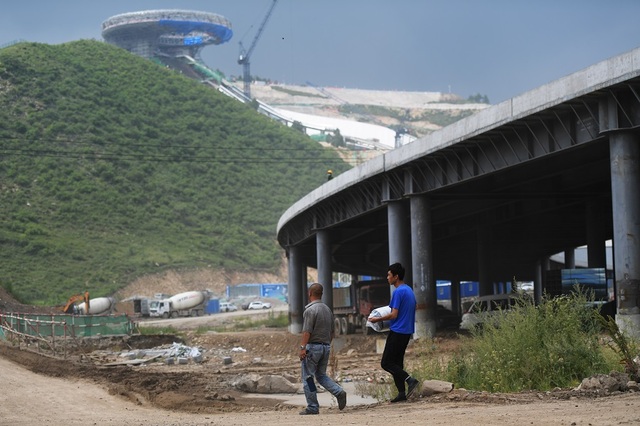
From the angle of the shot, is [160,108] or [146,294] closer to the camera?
[146,294]

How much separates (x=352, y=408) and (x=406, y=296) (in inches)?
94.2

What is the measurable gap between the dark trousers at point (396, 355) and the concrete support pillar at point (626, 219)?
14657 mm

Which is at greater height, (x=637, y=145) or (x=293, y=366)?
(x=637, y=145)

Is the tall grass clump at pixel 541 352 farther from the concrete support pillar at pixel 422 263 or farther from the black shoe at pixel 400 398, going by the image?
the concrete support pillar at pixel 422 263

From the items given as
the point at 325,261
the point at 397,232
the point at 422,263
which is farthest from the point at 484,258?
the point at 422,263

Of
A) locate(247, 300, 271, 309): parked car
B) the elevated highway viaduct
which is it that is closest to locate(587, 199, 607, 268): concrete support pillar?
the elevated highway viaduct

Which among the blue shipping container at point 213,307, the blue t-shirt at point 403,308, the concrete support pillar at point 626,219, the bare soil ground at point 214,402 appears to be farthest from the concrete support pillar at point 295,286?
the blue t-shirt at point 403,308

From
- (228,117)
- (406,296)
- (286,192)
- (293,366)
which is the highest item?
(228,117)

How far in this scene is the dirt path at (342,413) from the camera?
46.1 ft

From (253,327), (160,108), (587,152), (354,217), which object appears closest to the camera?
(587,152)

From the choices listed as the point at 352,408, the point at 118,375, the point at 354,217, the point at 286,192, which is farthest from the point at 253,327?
the point at 286,192

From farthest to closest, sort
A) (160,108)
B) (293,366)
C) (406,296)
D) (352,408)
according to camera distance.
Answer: (160,108)
(293,366)
(352,408)
(406,296)

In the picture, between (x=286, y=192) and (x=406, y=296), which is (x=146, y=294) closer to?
(x=286, y=192)

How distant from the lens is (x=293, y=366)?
3559 centimetres
